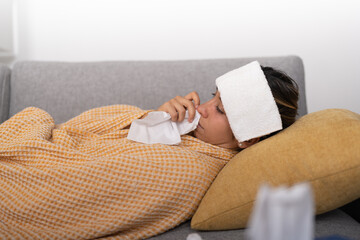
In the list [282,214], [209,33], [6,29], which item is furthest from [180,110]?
[6,29]

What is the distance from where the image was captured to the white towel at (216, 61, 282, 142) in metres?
1.15

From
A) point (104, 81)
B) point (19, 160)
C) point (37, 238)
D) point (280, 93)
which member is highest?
point (280, 93)

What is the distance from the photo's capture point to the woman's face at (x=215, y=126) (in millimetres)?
1286

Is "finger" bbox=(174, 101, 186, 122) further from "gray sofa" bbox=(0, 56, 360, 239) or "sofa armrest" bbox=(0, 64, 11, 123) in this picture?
"sofa armrest" bbox=(0, 64, 11, 123)

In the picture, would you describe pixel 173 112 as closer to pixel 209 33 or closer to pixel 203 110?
pixel 203 110

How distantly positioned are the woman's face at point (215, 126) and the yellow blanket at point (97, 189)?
0.14 metres

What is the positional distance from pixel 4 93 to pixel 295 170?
1.37 m

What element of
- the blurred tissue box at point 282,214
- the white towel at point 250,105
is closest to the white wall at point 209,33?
the white towel at point 250,105

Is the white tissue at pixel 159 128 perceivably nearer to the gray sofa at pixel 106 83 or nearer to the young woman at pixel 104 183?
the young woman at pixel 104 183

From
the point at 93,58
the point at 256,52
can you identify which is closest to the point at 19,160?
the point at 93,58

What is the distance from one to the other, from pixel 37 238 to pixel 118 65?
38.3 inches

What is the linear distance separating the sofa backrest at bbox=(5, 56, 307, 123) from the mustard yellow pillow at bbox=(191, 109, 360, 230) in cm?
68

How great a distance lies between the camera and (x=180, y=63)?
1.80 metres

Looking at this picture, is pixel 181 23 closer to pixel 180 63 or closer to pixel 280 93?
pixel 180 63
